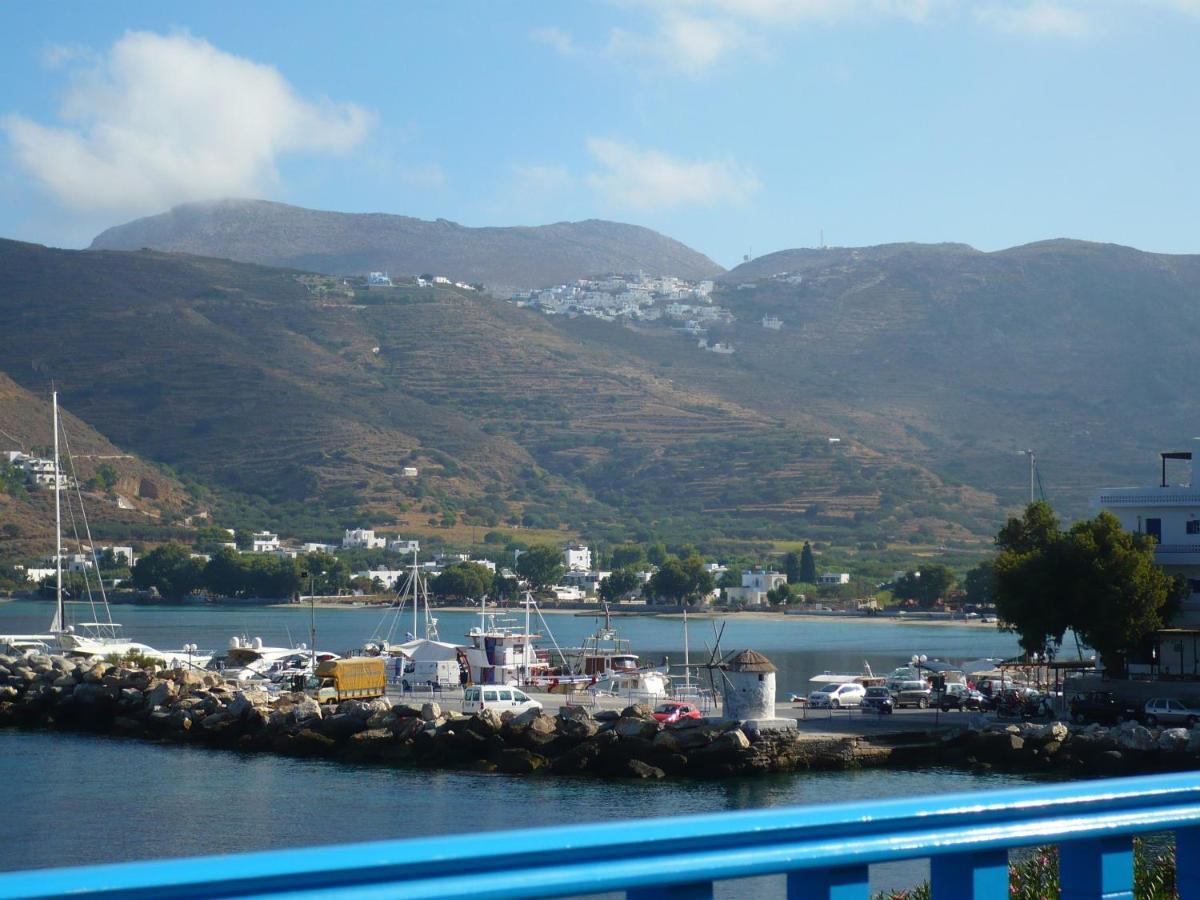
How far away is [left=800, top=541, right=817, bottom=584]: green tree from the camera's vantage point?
120 metres

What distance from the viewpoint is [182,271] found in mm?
196250

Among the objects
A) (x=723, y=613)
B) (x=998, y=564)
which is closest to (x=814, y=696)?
(x=998, y=564)

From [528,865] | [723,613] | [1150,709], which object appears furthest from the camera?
[723,613]

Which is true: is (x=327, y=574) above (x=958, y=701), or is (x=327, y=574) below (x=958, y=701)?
above

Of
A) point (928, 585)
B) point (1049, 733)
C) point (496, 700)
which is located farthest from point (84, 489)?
point (1049, 733)

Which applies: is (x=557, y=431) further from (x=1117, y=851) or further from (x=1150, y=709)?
(x=1117, y=851)

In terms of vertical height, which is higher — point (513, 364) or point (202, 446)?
point (513, 364)

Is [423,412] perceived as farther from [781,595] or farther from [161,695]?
[161,695]

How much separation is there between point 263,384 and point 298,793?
139 metres

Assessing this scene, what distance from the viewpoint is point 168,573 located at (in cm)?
11838

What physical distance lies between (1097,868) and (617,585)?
116063 mm

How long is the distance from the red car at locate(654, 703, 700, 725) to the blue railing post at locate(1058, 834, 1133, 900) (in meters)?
28.2

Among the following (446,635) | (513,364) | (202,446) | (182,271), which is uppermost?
(182,271)

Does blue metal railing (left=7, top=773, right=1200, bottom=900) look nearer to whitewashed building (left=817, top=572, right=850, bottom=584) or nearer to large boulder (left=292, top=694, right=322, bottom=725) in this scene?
large boulder (left=292, top=694, right=322, bottom=725)
